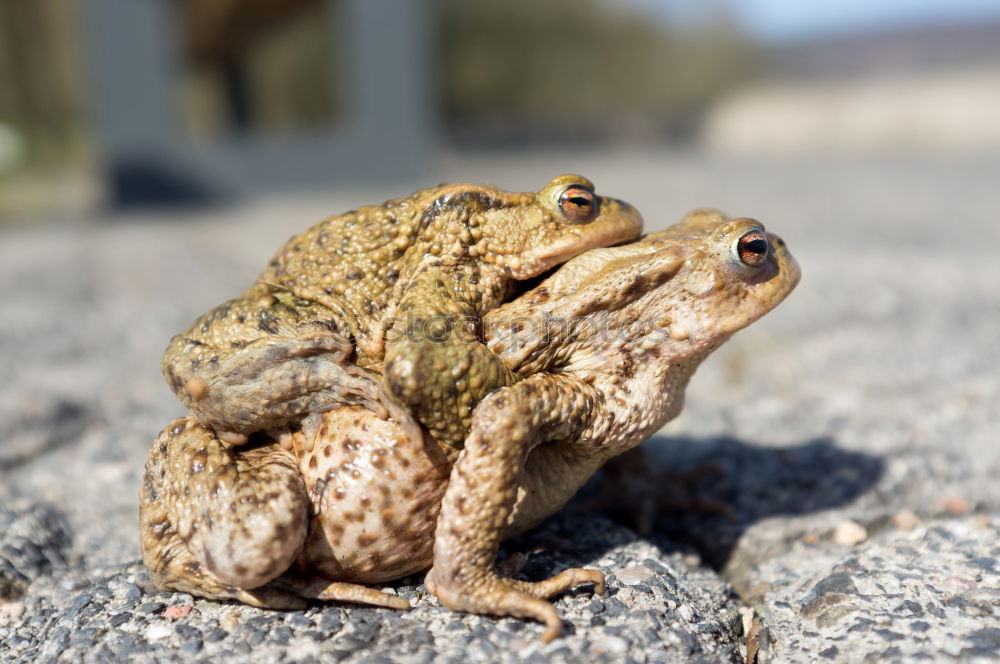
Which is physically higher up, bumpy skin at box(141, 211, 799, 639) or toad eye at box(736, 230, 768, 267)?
toad eye at box(736, 230, 768, 267)

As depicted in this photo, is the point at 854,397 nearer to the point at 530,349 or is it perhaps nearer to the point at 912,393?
the point at 912,393

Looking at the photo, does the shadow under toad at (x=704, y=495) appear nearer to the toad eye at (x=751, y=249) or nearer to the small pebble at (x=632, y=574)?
the small pebble at (x=632, y=574)

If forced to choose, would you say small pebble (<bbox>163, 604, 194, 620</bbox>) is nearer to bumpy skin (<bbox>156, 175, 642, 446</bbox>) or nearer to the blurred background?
bumpy skin (<bbox>156, 175, 642, 446</bbox>)

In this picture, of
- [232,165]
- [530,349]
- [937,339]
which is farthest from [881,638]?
[232,165]

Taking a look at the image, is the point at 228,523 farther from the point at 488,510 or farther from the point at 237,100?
the point at 237,100

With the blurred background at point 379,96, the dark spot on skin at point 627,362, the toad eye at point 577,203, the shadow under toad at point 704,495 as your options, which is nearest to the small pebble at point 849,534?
the shadow under toad at point 704,495

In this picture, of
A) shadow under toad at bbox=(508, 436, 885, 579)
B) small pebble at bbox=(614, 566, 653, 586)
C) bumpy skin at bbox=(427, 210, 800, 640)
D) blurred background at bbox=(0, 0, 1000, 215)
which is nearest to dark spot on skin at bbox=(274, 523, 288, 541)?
bumpy skin at bbox=(427, 210, 800, 640)
